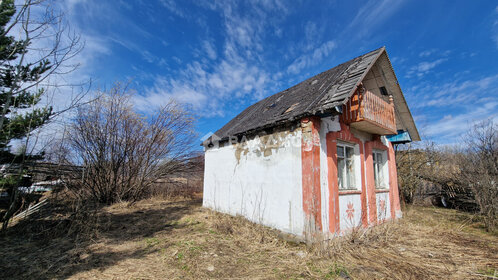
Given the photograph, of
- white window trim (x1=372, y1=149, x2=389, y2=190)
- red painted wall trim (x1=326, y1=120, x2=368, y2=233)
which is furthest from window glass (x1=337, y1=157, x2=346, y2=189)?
white window trim (x1=372, y1=149, x2=389, y2=190)

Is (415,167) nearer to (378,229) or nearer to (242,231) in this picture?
(378,229)

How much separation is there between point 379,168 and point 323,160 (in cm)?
Result: 463

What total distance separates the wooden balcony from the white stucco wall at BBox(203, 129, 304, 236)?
1822mm

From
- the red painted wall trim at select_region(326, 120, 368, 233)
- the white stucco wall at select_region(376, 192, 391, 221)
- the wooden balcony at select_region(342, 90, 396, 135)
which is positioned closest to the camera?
the red painted wall trim at select_region(326, 120, 368, 233)

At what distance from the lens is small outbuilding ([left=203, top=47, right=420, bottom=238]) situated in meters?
5.62

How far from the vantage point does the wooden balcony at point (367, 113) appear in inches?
247

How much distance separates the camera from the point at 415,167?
13820 millimetres

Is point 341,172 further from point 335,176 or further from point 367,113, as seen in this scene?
point 367,113

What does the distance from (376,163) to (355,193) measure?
303 cm

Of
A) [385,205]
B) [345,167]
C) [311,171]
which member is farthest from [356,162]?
[385,205]

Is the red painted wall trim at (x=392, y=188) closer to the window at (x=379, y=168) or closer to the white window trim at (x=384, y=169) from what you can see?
the white window trim at (x=384, y=169)

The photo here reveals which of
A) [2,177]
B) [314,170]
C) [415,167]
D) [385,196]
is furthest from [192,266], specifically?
[415,167]

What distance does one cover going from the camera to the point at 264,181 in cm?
699

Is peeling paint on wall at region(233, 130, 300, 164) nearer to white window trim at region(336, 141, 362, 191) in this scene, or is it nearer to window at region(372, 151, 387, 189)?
white window trim at region(336, 141, 362, 191)
